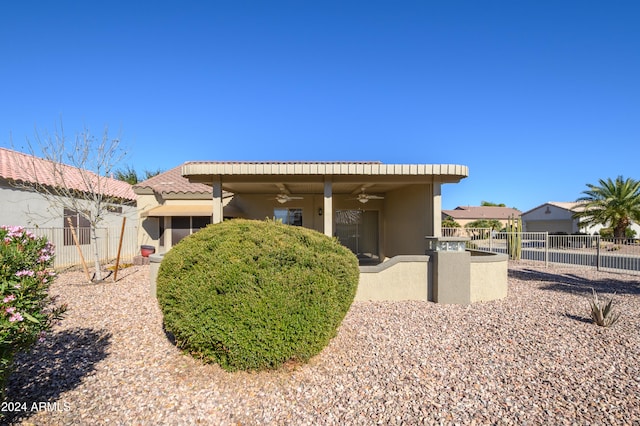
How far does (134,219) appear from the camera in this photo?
64.2 feet

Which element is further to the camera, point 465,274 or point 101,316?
point 465,274

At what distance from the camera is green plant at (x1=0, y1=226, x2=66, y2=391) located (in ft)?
9.20

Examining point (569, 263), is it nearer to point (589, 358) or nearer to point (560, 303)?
point (560, 303)

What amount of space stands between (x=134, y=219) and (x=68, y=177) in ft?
12.5

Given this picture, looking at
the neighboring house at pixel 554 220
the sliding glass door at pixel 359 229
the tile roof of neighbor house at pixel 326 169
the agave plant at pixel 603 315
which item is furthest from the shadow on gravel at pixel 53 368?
the neighboring house at pixel 554 220

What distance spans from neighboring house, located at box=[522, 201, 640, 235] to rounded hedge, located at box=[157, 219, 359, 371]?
131ft

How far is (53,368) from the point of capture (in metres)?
4.79

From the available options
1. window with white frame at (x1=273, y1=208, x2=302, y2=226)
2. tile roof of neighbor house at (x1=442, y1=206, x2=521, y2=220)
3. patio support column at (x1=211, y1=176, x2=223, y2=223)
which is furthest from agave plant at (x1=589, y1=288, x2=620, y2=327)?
tile roof of neighbor house at (x1=442, y1=206, x2=521, y2=220)

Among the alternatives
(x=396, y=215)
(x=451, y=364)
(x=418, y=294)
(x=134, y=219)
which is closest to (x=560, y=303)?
(x=418, y=294)

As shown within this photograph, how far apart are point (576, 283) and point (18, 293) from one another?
1484cm

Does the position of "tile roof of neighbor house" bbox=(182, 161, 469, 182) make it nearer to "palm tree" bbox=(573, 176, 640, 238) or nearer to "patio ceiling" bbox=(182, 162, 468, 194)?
"patio ceiling" bbox=(182, 162, 468, 194)

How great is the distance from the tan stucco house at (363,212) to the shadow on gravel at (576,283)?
3495 millimetres

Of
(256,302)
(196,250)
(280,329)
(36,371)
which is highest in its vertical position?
(196,250)

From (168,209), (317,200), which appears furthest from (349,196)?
(168,209)
